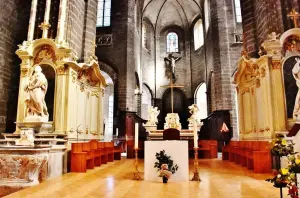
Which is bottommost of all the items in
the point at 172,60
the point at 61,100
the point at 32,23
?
the point at 61,100

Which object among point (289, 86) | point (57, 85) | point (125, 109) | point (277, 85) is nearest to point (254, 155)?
point (277, 85)

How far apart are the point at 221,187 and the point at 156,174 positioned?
52.2 inches

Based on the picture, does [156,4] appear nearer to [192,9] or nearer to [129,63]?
[192,9]

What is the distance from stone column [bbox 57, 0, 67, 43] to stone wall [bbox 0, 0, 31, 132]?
7.17ft

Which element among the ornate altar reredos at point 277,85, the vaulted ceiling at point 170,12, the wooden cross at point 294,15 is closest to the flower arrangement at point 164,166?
the ornate altar reredos at point 277,85

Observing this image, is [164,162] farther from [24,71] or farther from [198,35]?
[198,35]

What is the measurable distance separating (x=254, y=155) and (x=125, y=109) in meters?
9.74

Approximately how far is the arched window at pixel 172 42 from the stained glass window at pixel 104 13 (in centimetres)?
754

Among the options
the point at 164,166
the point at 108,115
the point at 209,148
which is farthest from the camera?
the point at 108,115

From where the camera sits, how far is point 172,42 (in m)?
23.3

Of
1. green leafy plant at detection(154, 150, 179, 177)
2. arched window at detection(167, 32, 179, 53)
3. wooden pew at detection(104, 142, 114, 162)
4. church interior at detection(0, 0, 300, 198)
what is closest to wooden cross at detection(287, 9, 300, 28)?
church interior at detection(0, 0, 300, 198)

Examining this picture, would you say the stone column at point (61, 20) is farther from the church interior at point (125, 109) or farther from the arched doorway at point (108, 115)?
the arched doorway at point (108, 115)

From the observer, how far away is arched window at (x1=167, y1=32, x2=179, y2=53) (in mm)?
23078

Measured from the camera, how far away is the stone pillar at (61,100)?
23.7ft
